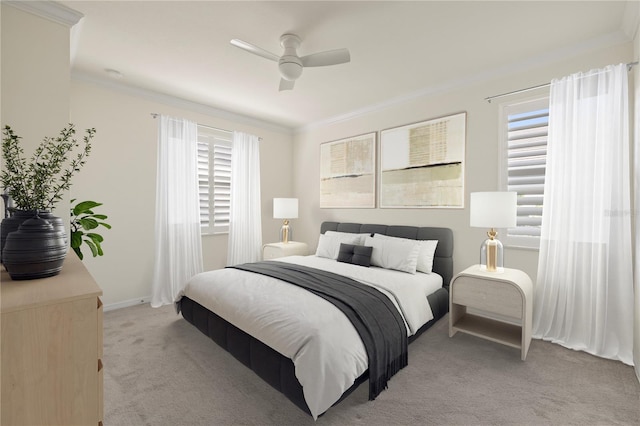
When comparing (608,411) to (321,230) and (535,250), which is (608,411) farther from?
(321,230)

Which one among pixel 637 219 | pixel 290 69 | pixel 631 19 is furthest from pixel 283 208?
pixel 631 19

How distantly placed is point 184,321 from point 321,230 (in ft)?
7.87

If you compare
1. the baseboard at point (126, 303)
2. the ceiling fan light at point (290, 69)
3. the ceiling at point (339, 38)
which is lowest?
the baseboard at point (126, 303)

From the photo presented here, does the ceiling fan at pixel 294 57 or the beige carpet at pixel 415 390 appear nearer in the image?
the beige carpet at pixel 415 390

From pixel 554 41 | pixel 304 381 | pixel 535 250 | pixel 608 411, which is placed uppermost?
pixel 554 41

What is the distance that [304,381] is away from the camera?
1653 mm

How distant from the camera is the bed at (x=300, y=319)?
1.69 metres

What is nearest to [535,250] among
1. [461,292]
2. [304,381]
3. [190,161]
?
[461,292]

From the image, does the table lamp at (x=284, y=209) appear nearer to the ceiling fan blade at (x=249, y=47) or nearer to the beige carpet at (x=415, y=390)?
the beige carpet at (x=415, y=390)

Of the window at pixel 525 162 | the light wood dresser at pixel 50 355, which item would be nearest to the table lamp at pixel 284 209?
the window at pixel 525 162

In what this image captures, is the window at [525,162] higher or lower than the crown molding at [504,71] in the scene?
lower

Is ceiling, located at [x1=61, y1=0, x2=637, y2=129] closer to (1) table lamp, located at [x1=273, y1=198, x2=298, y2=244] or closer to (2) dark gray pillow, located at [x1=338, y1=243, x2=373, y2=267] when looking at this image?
(1) table lamp, located at [x1=273, y1=198, x2=298, y2=244]

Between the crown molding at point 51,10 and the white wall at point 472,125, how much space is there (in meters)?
3.34

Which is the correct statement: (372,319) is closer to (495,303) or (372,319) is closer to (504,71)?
(495,303)
